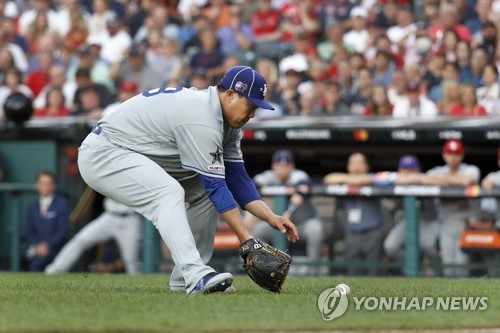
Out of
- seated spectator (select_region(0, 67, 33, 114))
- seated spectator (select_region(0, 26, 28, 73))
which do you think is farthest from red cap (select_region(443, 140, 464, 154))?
seated spectator (select_region(0, 26, 28, 73))

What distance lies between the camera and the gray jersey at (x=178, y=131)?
6582 mm

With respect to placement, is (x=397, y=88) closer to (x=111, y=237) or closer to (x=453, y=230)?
(x=453, y=230)

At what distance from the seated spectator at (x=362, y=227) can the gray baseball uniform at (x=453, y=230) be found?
672 millimetres

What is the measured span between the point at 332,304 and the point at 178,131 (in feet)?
4.69

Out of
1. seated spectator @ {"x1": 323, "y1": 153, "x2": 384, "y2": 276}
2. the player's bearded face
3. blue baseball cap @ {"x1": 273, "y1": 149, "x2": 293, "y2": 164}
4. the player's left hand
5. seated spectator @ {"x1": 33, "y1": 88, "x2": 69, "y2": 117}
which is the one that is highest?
the player's bearded face

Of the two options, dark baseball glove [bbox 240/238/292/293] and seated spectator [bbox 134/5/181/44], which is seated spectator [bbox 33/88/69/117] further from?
dark baseball glove [bbox 240/238/292/293]

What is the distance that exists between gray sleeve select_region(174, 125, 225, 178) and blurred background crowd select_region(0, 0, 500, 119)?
6.56 meters

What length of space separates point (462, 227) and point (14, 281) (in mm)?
4716

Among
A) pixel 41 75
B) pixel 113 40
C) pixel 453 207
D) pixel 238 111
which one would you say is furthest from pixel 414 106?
pixel 238 111

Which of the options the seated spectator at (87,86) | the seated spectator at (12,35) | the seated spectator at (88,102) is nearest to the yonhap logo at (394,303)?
the seated spectator at (88,102)

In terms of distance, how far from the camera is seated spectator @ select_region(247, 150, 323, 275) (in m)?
11.7

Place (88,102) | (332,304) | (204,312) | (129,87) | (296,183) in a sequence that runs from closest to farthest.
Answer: (204,312)
(332,304)
(296,183)
(129,87)
(88,102)

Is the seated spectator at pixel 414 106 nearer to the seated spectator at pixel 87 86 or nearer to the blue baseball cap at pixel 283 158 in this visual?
the blue baseball cap at pixel 283 158

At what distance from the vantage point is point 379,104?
42.9 feet
